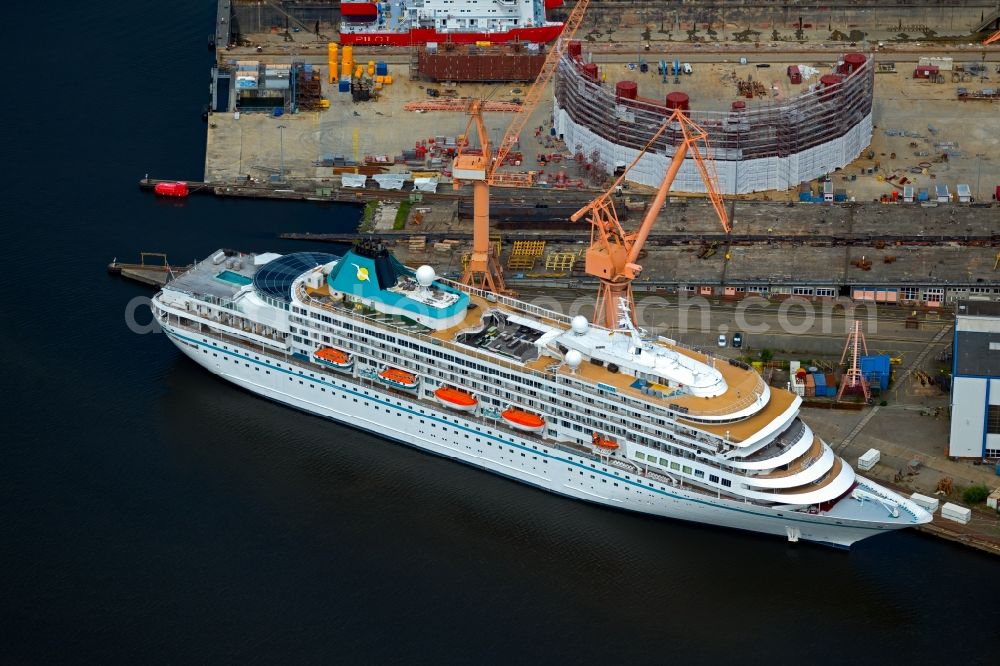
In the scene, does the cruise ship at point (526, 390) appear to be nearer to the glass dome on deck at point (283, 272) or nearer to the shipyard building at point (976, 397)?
the glass dome on deck at point (283, 272)

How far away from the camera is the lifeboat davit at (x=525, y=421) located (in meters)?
149

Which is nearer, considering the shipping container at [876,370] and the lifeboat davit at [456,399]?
the lifeboat davit at [456,399]

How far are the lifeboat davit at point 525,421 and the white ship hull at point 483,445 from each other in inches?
35.6

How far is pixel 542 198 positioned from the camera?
625 ft

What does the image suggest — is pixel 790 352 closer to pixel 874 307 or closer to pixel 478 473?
pixel 874 307

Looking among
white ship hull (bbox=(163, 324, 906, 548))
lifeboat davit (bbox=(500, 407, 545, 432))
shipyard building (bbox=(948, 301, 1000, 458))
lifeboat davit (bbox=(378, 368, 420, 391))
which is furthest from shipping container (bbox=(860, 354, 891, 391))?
lifeboat davit (bbox=(378, 368, 420, 391))

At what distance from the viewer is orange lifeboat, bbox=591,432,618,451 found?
147375 millimetres

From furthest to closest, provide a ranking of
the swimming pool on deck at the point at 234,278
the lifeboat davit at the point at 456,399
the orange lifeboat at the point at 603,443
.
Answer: the swimming pool on deck at the point at 234,278 < the lifeboat davit at the point at 456,399 < the orange lifeboat at the point at 603,443

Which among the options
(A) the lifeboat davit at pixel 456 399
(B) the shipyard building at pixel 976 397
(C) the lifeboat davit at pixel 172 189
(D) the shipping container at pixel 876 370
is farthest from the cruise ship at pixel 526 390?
(C) the lifeboat davit at pixel 172 189

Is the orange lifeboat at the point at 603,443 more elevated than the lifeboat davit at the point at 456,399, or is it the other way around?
the lifeboat davit at the point at 456,399

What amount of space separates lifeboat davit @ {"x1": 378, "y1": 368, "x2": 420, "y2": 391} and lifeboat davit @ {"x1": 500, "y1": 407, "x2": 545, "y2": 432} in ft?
27.8

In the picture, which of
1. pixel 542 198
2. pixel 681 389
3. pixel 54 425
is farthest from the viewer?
pixel 542 198

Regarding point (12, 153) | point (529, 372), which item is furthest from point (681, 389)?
point (12, 153)

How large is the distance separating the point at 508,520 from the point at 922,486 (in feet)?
102
